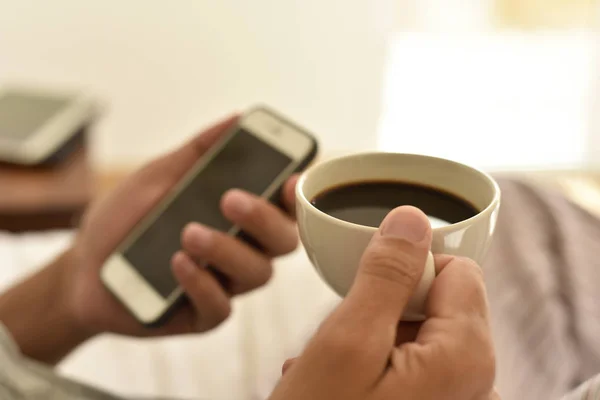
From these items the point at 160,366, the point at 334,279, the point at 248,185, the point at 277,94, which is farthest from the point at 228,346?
the point at 277,94

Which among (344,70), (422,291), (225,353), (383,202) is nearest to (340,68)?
(344,70)

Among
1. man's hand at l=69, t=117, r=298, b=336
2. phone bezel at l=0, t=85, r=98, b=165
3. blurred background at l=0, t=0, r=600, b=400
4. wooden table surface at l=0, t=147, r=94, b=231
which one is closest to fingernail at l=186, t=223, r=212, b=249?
man's hand at l=69, t=117, r=298, b=336

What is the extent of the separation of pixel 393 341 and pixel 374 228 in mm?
74

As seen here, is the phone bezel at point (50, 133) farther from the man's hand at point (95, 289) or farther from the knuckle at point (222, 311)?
the knuckle at point (222, 311)

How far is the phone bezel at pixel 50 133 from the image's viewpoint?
1286 mm

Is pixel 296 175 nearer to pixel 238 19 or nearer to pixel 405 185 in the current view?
pixel 405 185

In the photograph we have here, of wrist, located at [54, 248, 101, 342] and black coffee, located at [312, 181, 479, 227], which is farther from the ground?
black coffee, located at [312, 181, 479, 227]

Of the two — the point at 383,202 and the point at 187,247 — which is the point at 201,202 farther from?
the point at 383,202

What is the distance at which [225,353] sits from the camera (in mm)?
837

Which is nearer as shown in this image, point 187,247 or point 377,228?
point 377,228

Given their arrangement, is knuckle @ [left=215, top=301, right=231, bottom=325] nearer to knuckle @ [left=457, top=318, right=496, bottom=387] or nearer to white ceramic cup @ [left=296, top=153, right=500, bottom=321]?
white ceramic cup @ [left=296, top=153, right=500, bottom=321]

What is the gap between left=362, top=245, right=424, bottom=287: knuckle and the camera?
1.14 feet

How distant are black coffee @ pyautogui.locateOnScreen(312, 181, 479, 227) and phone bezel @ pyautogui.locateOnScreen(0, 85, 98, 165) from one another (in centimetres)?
100

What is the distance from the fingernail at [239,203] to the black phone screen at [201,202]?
0.17 ft
